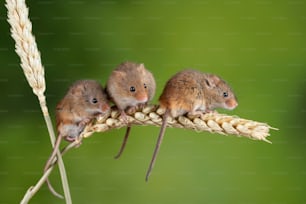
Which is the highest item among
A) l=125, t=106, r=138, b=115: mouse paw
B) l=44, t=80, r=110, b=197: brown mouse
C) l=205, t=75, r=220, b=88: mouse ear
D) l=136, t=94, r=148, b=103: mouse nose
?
l=205, t=75, r=220, b=88: mouse ear

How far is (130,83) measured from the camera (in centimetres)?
226

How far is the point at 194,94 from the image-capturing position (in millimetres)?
2320

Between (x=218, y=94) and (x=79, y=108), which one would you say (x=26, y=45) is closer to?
(x=79, y=108)

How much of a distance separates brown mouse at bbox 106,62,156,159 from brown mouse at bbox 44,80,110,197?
54 millimetres

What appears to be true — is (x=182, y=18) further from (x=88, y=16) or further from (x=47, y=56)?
(x=47, y=56)

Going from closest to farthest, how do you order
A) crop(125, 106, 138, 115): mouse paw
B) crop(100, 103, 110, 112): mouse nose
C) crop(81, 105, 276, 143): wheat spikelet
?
crop(81, 105, 276, 143): wheat spikelet
crop(125, 106, 138, 115): mouse paw
crop(100, 103, 110, 112): mouse nose

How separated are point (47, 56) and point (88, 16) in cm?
36

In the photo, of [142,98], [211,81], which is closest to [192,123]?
[142,98]

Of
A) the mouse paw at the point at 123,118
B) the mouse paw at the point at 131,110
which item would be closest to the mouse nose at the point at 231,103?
the mouse paw at the point at 131,110

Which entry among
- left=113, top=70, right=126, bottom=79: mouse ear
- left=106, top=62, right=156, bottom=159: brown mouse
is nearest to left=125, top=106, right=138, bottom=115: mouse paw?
left=106, top=62, right=156, bottom=159: brown mouse

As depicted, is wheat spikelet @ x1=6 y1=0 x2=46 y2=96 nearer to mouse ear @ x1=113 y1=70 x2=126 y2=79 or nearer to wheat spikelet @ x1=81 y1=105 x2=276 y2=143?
wheat spikelet @ x1=81 y1=105 x2=276 y2=143

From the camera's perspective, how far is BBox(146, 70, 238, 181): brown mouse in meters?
2.12

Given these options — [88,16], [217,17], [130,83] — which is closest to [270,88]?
[217,17]

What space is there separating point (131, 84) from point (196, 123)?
0.47 meters
